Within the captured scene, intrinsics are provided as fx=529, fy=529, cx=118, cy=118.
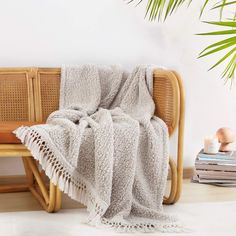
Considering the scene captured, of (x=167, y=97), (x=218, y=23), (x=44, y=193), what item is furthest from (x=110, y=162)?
(x=218, y=23)

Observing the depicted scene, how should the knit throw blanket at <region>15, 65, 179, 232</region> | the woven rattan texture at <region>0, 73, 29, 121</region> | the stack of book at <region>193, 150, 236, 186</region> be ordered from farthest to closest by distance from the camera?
the stack of book at <region>193, 150, 236, 186</region> → the woven rattan texture at <region>0, 73, 29, 121</region> → the knit throw blanket at <region>15, 65, 179, 232</region>

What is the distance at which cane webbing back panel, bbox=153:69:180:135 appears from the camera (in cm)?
262

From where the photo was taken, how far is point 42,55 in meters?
3.08

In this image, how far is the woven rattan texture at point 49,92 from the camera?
3.00m

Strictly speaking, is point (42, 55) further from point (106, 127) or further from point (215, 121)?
point (215, 121)

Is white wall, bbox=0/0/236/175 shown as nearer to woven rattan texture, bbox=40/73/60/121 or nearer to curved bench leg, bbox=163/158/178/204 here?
woven rattan texture, bbox=40/73/60/121

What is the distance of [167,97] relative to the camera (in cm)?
270

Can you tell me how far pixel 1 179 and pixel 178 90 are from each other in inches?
46.4

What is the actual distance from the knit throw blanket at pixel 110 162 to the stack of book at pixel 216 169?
0.56 m

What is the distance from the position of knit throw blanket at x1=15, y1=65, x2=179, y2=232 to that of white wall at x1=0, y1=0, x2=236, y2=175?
58 centimetres

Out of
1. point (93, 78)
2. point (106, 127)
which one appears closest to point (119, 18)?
point (93, 78)

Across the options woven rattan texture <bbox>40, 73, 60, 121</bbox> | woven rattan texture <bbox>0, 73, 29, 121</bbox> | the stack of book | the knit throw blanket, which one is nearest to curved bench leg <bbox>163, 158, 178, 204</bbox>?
the knit throw blanket

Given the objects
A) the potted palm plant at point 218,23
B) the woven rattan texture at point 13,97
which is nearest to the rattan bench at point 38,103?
the woven rattan texture at point 13,97

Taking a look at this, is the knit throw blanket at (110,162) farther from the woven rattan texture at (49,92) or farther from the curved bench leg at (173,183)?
the woven rattan texture at (49,92)
